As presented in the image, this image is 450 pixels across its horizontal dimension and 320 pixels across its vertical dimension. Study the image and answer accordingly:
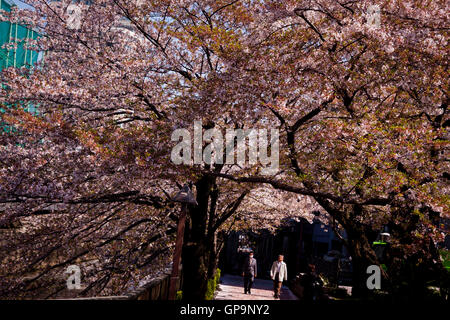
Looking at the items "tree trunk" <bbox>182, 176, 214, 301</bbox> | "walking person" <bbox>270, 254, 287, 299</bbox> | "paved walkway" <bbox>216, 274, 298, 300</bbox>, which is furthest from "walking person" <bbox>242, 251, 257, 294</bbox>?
"tree trunk" <bbox>182, 176, 214, 301</bbox>

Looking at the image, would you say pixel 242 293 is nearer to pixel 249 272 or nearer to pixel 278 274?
pixel 249 272

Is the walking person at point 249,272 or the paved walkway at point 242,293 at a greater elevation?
the walking person at point 249,272

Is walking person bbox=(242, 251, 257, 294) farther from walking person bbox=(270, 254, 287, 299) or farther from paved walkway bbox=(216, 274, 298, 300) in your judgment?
walking person bbox=(270, 254, 287, 299)

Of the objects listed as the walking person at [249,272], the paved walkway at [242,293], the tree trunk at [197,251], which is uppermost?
the tree trunk at [197,251]

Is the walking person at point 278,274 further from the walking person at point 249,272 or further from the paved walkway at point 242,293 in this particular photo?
the walking person at point 249,272

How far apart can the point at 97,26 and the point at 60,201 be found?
17.0 ft

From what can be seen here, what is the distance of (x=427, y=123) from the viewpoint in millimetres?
10586

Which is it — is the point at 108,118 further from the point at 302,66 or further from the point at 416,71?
the point at 416,71

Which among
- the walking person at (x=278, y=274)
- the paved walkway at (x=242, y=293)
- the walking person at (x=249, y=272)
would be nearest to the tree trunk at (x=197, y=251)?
the paved walkway at (x=242, y=293)

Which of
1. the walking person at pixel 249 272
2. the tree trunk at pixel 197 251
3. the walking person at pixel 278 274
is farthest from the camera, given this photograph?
the walking person at pixel 249 272

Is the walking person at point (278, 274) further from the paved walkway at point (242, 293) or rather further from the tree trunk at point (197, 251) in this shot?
the tree trunk at point (197, 251)

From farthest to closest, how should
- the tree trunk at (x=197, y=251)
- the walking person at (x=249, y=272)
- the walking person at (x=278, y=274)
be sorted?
the walking person at (x=249, y=272)
the walking person at (x=278, y=274)
the tree trunk at (x=197, y=251)

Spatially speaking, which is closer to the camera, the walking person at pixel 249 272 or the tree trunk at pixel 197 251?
the tree trunk at pixel 197 251

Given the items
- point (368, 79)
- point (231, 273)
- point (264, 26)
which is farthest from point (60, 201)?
point (231, 273)
